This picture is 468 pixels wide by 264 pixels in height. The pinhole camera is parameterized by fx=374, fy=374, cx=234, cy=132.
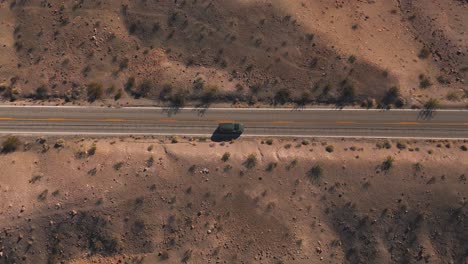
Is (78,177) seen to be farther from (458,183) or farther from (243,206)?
(458,183)

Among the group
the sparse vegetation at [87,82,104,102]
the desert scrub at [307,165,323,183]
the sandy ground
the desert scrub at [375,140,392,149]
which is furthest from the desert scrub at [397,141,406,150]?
the sparse vegetation at [87,82,104,102]

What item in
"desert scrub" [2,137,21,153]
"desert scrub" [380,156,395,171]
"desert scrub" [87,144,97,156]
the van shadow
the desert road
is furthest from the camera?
the desert road

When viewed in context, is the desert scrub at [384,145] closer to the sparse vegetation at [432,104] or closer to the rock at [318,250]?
the sparse vegetation at [432,104]

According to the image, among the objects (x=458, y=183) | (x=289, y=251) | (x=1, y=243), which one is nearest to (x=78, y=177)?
(x=1, y=243)

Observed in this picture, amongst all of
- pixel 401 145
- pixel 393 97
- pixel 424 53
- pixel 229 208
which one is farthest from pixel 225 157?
pixel 424 53

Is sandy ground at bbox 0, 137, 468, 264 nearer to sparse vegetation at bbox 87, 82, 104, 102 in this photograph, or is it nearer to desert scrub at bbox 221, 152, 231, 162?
desert scrub at bbox 221, 152, 231, 162
